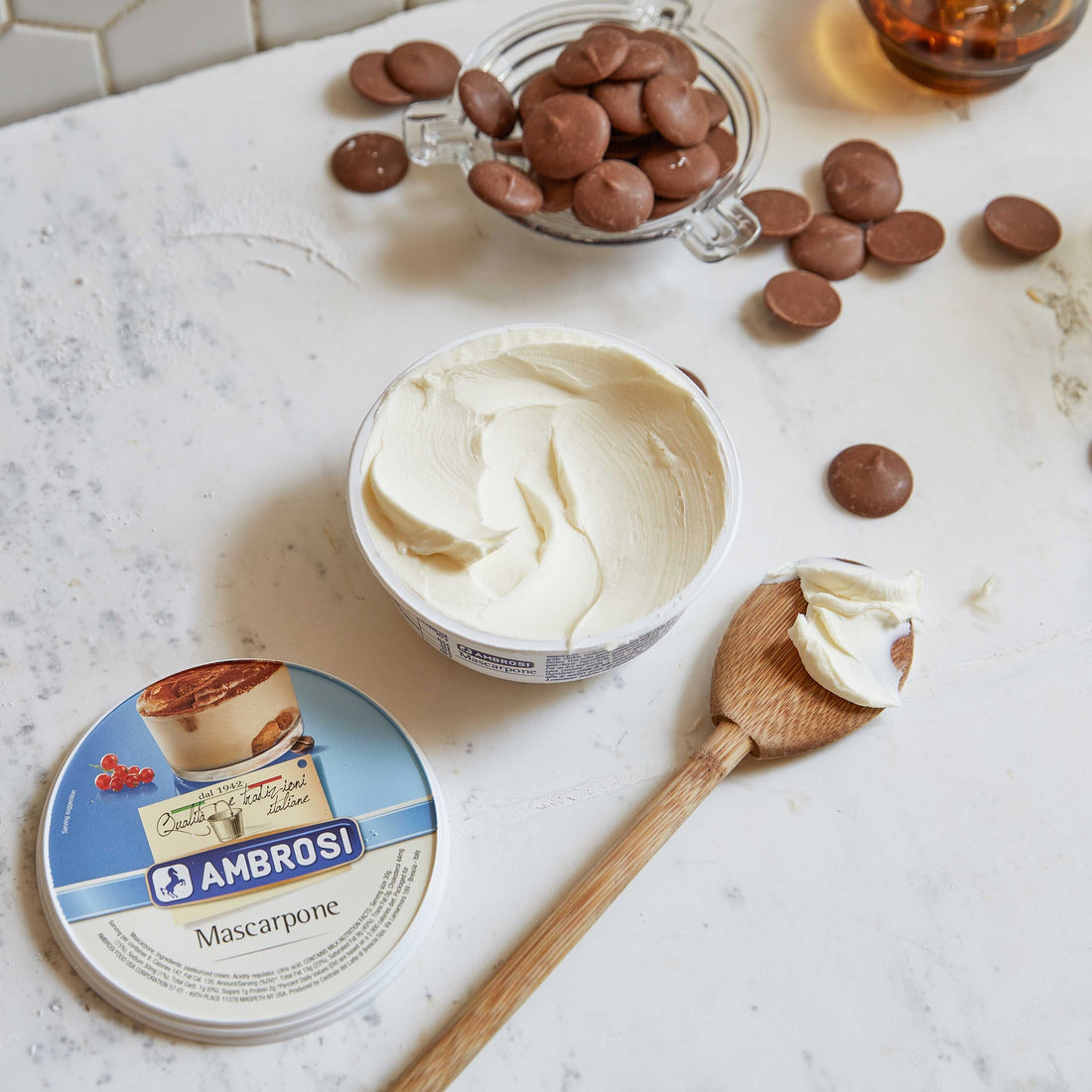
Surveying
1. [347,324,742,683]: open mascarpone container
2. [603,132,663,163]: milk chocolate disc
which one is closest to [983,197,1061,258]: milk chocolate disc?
[603,132,663,163]: milk chocolate disc

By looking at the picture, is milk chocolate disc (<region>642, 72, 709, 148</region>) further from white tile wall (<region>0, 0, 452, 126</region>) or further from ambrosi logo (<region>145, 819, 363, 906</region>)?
ambrosi logo (<region>145, 819, 363, 906</region>)

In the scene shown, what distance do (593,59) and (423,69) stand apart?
0.24 meters

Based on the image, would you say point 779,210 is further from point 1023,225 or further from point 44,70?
point 44,70

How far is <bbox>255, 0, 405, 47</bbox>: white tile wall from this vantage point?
1.19 m

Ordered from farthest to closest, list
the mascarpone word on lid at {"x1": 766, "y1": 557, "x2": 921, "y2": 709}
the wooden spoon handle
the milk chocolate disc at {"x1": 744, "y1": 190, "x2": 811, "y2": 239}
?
the milk chocolate disc at {"x1": 744, "y1": 190, "x2": 811, "y2": 239}
the mascarpone word on lid at {"x1": 766, "y1": 557, "x2": 921, "y2": 709}
the wooden spoon handle

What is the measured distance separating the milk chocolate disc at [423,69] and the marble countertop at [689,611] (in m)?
0.04

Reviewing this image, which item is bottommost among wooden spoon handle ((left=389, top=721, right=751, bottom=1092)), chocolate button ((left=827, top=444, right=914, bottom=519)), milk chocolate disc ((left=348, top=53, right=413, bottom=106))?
wooden spoon handle ((left=389, top=721, right=751, bottom=1092))

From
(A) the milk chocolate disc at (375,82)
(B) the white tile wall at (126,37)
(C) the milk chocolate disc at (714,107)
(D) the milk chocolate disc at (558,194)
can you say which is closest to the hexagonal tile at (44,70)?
(B) the white tile wall at (126,37)

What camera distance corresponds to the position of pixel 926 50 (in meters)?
1.22

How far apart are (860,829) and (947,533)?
0.31 meters

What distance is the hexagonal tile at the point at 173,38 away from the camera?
Answer: 1.12m

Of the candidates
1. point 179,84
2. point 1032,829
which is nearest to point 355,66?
point 179,84

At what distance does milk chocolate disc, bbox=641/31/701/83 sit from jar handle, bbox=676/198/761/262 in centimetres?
14

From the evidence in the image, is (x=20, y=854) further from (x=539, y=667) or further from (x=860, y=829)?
(x=860, y=829)
